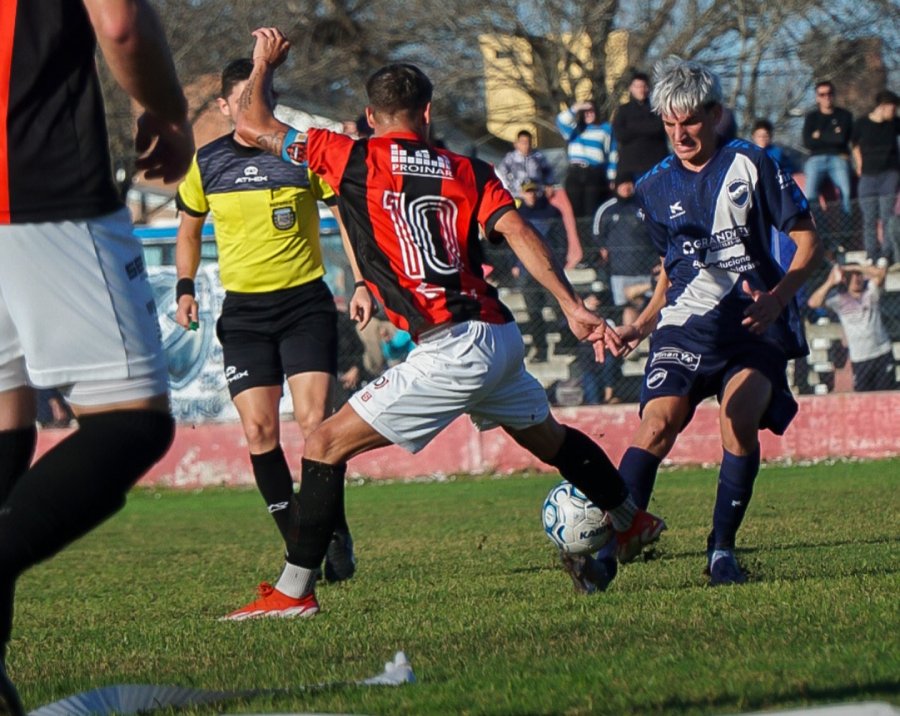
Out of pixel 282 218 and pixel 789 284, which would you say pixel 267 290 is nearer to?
pixel 282 218

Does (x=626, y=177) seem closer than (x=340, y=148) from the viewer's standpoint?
No

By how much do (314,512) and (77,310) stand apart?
9.24 feet

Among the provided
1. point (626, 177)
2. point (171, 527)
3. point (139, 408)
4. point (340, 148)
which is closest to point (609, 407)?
point (626, 177)

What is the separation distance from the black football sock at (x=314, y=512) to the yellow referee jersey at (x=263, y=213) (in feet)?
7.81

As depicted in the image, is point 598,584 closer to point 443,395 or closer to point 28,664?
point 443,395

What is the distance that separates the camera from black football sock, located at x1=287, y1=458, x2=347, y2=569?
6516mm

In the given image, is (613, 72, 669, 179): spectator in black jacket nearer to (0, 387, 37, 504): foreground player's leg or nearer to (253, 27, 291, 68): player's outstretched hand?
(253, 27, 291, 68): player's outstretched hand

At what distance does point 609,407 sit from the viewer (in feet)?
53.7

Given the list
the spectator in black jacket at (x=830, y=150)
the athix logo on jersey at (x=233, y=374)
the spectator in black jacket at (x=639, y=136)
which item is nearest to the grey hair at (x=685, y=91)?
the athix logo on jersey at (x=233, y=374)

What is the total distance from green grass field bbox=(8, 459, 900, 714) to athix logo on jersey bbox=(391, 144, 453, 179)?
1648 mm

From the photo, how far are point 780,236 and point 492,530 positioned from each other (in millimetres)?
3843

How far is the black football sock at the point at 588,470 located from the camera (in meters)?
6.78

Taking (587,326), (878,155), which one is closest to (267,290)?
(587,326)

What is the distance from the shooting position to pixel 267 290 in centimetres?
875
